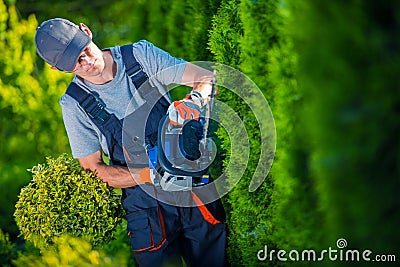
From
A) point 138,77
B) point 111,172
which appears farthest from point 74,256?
point 138,77

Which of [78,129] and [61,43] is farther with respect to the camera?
[78,129]

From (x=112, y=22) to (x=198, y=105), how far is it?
21.9 ft

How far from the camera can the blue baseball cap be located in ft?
10.3

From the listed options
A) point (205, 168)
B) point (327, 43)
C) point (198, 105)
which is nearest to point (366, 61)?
point (327, 43)

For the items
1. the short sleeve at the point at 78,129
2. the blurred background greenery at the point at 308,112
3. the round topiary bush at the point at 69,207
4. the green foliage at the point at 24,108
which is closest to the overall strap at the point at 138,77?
the short sleeve at the point at 78,129

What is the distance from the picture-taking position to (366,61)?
69.5 inches

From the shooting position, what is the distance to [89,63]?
10.5ft

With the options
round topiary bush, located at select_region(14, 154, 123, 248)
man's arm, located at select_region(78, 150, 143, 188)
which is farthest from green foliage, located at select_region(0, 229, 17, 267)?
man's arm, located at select_region(78, 150, 143, 188)

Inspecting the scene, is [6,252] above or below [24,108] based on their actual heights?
below

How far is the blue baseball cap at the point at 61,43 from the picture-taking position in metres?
3.14

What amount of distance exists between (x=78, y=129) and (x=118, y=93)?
1.08ft

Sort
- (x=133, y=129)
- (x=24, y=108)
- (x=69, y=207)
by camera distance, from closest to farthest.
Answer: (x=133, y=129) → (x=69, y=207) → (x=24, y=108)

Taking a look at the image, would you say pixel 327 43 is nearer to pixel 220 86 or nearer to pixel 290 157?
pixel 290 157

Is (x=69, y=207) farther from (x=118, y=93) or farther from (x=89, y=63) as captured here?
(x=89, y=63)
